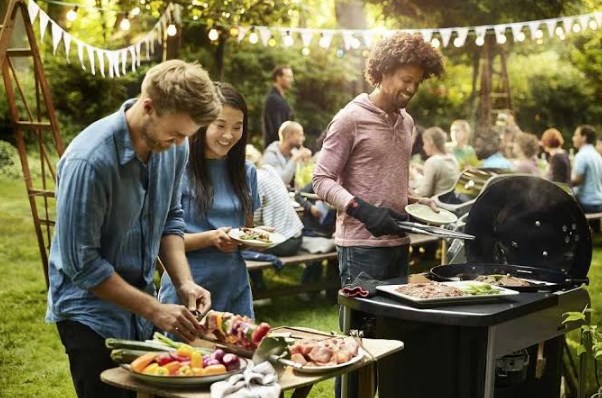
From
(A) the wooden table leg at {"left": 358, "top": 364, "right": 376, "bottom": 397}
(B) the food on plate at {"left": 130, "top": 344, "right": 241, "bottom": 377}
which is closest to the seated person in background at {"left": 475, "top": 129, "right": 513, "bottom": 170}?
(A) the wooden table leg at {"left": 358, "top": 364, "right": 376, "bottom": 397}

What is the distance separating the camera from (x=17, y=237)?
745 centimetres

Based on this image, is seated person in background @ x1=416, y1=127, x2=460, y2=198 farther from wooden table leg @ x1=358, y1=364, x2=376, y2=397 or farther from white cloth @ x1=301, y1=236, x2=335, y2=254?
wooden table leg @ x1=358, y1=364, x2=376, y2=397

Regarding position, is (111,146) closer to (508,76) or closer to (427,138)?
(427,138)

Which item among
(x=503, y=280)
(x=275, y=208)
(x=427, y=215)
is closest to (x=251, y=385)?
(x=503, y=280)

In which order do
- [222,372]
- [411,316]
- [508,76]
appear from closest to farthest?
[222,372], [411,316], [508,76]

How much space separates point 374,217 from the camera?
10.9 ft

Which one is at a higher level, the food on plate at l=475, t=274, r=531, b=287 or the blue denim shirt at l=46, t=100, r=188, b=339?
the blue denim shirt at l=46, t=100, r=188, b=339

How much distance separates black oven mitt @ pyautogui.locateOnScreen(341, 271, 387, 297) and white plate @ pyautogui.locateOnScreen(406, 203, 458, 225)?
1.25 ft

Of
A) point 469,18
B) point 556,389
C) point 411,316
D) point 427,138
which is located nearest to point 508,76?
point 469,18

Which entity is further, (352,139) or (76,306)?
(352,139)

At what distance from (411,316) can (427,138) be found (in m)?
4.84

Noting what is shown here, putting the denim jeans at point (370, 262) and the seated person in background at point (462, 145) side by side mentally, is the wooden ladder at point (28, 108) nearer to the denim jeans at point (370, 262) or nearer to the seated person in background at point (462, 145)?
the denim jeans at point (370, 262)

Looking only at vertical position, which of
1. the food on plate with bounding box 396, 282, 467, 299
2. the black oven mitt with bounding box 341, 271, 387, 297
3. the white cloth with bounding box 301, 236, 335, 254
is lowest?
the white cloth with bounding box 301, 236, 335, 254

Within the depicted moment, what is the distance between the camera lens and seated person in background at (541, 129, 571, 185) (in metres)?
8.30
